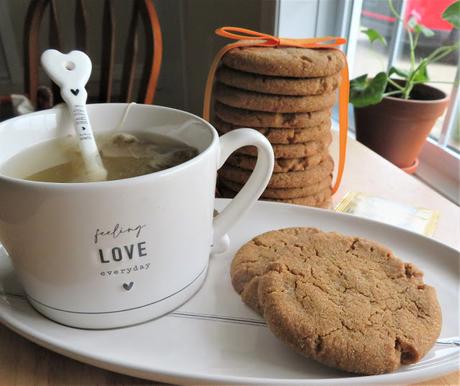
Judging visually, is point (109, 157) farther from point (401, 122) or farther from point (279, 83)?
point (401, 122)

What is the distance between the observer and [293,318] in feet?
1.20

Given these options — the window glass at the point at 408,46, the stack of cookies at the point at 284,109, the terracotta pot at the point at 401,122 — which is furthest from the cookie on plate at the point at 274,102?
the window glass at the point at 408,46

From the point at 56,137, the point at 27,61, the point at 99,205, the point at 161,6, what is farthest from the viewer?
the point at 161,6

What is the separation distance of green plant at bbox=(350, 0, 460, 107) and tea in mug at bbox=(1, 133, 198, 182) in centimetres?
61

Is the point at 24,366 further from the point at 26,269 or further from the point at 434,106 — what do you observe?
the point at 434,106

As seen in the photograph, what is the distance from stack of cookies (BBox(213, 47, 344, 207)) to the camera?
0.57 meters

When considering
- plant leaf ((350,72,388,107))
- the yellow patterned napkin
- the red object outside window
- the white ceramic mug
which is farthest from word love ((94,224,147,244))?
the red object outside window

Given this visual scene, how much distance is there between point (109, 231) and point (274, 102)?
319mm

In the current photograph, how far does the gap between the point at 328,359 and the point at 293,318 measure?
0.04 m

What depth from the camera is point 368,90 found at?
0.94 metres

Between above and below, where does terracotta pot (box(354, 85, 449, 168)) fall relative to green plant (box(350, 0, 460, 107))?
below

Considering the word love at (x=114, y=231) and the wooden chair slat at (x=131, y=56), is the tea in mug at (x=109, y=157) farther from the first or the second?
the wooden chair slat at (x=131, y=56)

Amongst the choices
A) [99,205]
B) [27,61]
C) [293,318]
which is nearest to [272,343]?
[293,318]

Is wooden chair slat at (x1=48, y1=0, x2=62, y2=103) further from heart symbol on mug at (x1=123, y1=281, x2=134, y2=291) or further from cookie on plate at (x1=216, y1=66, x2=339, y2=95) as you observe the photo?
heart symbol on mug at (x1=123, y1=281, x2=134, y2=291)
